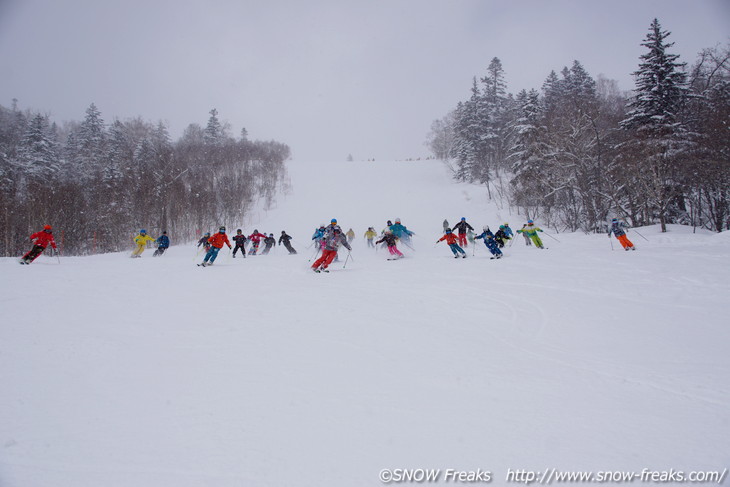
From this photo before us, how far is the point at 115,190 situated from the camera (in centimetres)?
2981

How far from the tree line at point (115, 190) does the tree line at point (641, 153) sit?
28.8m

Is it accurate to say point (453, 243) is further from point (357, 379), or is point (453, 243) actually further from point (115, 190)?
point (115, 190)

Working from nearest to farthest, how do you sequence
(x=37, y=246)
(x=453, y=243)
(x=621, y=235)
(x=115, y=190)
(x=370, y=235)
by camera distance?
(x=37, y=246)
(x=621, y=235)
(x=453, y=243)
(x=370, y=235)
(x=115, y=190)

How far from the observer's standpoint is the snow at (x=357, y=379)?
98.6 inches

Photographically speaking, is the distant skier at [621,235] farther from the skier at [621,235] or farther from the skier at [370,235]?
the skier at [370,235]

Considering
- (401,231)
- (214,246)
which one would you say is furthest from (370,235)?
(214,246)

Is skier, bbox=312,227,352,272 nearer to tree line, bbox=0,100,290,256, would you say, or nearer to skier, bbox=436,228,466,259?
skier, bbox=436,228,466,259

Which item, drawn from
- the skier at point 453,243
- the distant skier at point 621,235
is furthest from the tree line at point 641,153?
the skier at point 453,243

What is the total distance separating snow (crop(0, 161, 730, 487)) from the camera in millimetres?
2504

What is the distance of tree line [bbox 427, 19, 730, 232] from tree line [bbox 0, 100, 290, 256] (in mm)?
28801

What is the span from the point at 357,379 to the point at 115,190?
35.9m

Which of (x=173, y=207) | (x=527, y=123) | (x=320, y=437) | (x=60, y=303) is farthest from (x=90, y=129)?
(x=320, y=437)

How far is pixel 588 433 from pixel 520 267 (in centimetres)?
827

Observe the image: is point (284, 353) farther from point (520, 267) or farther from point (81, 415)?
point (520, 267)
